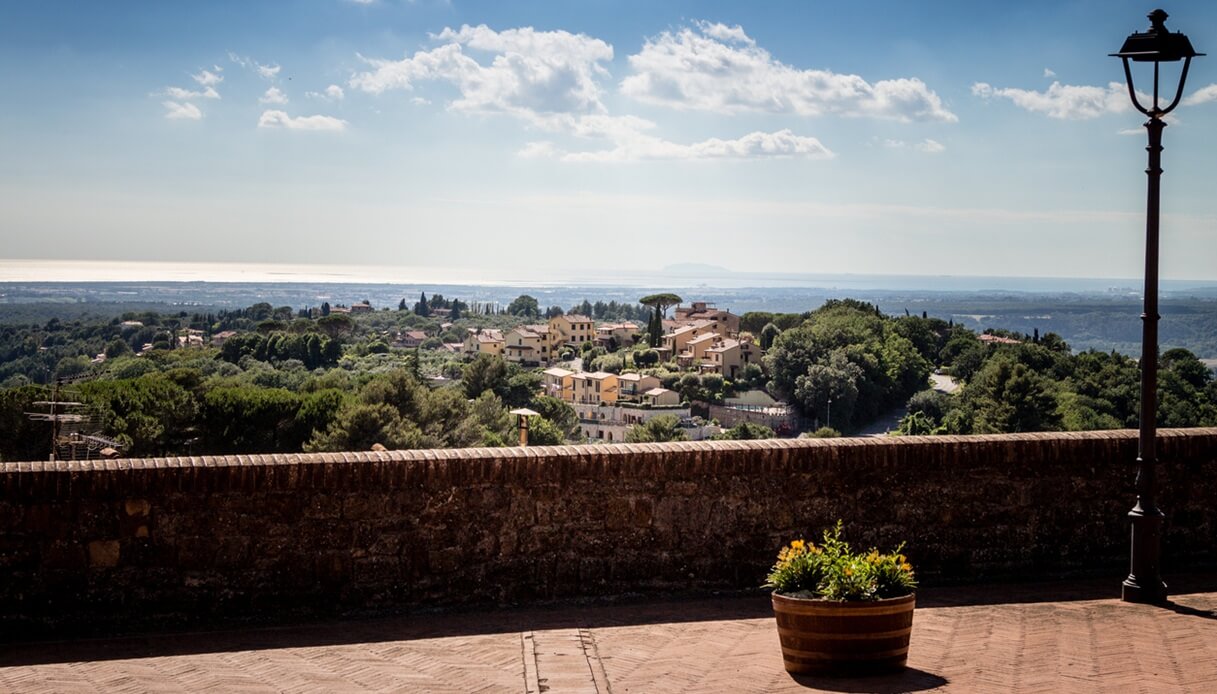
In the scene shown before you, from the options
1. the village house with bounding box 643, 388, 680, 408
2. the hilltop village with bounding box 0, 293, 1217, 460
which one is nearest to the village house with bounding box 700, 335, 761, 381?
the hilltop village with bounding box 0, 293, 1217, 460

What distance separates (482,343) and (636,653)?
106 metres

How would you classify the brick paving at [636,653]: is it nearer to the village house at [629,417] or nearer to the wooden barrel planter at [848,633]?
the wooden barrel planter at [848,633]

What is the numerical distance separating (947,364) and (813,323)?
12474 mm

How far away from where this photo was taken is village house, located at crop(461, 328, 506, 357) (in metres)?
110

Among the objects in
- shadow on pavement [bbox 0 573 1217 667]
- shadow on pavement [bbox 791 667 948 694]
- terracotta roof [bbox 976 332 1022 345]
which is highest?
shadow on pavement [bbox 791 667 948 694]

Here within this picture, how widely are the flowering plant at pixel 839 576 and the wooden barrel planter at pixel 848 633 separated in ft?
0.20

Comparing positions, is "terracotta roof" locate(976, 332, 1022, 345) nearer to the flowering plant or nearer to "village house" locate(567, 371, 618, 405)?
"village house" locate(567, 371, 618, 405)

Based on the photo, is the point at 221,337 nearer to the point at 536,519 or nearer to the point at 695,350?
the point at 695,350

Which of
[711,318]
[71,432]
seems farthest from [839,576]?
[711,318]

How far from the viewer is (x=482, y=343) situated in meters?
111

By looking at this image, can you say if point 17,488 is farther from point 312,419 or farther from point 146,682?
point 312,419

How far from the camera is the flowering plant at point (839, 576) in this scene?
16.7 ft

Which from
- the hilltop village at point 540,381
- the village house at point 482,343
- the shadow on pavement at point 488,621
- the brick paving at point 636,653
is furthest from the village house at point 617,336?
the brick paving at point 636,653

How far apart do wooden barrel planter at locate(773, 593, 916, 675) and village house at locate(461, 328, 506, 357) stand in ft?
337
